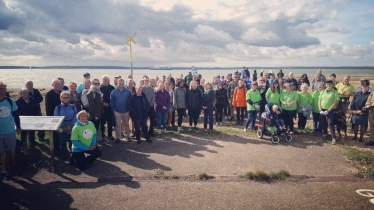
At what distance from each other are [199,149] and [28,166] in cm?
477

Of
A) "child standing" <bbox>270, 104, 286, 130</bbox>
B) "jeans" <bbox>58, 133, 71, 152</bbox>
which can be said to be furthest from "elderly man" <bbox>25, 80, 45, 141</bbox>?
"child standing" <bbox>270, 104, 286, 130</bbox>

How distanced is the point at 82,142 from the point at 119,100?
2236 millimetres

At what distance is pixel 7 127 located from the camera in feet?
16.7

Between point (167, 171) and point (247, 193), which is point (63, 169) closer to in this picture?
point (167, 171)

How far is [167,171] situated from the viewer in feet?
18.4

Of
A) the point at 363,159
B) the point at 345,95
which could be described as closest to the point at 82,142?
the point at 363,159

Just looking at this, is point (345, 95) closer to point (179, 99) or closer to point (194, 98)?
point (194, 98)

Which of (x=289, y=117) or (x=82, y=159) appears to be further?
(x=289, y=117)

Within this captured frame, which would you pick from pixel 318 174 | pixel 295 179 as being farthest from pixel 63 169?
pixel 318 174

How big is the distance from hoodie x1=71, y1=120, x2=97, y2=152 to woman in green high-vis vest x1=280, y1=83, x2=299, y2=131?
705 centimetres

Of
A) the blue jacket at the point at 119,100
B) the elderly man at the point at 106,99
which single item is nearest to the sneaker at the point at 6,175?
the elderly man at the point at 106,99

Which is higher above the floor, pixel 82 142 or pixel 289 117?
pixel 289 117

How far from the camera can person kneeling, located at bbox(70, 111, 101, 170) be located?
5668 mm

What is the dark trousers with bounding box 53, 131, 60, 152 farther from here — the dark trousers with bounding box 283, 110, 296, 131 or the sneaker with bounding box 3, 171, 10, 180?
the dark trousers with bounding box 283, 110, 296, 131
